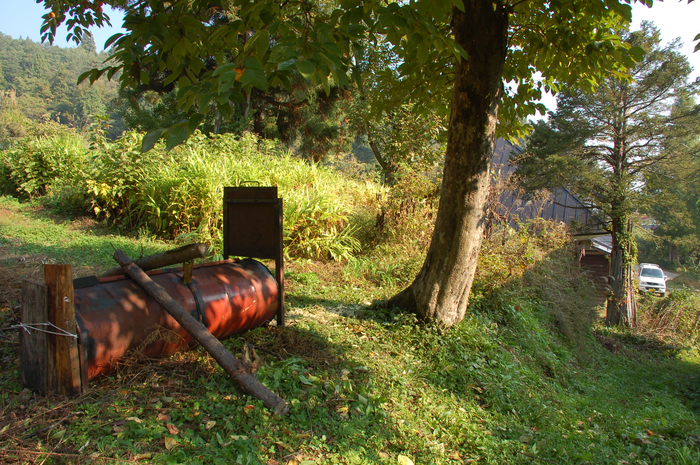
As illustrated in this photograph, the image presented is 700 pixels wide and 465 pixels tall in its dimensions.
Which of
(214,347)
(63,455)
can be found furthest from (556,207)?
(63,455)

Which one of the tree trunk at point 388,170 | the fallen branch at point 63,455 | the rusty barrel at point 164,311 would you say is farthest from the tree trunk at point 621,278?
the fallen branch at point 63,455

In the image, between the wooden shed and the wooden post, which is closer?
the wooden post

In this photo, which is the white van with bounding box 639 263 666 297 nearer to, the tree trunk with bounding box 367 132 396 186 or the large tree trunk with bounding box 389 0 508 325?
the tree trunk with bounding box 367 132 396 186

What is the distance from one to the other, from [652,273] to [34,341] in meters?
37.4

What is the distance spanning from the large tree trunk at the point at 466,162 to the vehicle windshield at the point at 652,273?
3279 cm

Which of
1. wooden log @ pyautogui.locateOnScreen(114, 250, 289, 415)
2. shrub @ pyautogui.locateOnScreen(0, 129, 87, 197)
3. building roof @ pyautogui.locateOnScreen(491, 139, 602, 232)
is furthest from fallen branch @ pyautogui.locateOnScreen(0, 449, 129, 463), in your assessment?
building roof @ pyautogui.locateOnScreen(491, 139, 602, 232)

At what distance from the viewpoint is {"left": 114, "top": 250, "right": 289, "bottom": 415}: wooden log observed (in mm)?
2576

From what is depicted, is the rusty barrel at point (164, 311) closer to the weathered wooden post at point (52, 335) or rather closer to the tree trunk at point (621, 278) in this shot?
the weathered wooden post at point (52, 335)

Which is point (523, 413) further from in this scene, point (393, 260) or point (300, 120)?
point (300, 120)

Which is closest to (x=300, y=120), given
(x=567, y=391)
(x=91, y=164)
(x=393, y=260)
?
(x=91, y=164)

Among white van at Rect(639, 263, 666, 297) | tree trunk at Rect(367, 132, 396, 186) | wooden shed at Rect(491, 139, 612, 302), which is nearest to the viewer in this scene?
wooden shed at Rect(491, 139, 612, 302)

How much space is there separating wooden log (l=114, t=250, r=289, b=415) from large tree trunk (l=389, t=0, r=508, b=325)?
2.42 metres

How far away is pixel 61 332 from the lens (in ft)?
7.47

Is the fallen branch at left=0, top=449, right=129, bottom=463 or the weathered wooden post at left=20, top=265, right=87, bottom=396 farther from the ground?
the weathered wooden post at left=20, top=265, right=87, bottom=396
